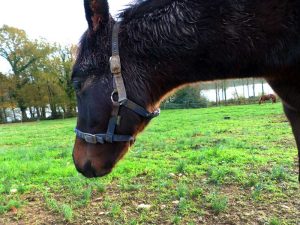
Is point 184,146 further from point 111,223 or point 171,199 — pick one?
point 111,223

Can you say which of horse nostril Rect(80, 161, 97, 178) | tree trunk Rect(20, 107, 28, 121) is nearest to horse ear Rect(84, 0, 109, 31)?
horse nostril Rect(80, 161, 97, 178)

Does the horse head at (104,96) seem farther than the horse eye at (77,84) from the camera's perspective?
No

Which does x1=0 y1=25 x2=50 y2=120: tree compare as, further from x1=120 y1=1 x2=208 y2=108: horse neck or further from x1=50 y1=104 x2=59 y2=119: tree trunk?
x1=120 y1=1 x2=208 y2=108: horse neck

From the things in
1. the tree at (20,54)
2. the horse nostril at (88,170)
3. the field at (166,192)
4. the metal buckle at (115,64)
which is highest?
the tree at (20,54)

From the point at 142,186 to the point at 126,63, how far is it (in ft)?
10.3

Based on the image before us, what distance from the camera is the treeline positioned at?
43156mm

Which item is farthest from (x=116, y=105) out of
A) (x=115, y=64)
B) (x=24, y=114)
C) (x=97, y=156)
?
(x=24, y=114)

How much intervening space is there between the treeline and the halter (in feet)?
135

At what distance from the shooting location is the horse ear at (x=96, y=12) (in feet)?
6.07

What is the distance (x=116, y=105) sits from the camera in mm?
1920

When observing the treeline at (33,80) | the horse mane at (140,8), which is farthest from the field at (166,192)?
the treeline at (33,80)

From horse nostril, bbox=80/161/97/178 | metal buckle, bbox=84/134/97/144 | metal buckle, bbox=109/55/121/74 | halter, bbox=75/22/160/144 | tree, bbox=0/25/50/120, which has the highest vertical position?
tree, bbox=0/25/50/120

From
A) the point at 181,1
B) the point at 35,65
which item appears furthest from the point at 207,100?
the point at 181,1

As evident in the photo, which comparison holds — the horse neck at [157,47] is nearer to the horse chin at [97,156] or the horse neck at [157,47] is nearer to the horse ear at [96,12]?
the horse ear at [96,12]
